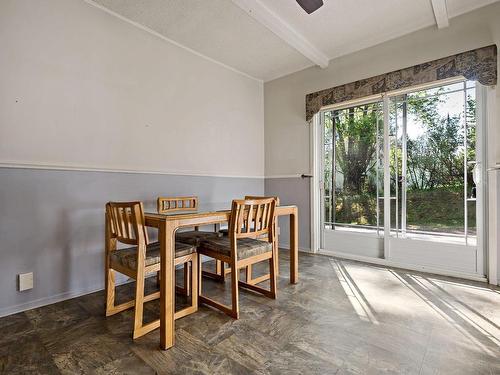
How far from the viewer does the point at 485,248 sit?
99.0 inches

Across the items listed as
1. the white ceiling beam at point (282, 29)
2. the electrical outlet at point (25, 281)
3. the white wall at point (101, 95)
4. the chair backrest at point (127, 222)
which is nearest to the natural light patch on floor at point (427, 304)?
the chair backrest at point (127, 222)

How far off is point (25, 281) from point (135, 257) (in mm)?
1018

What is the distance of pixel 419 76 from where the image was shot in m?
2.76

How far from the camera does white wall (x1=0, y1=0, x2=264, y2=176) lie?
6.51 feet

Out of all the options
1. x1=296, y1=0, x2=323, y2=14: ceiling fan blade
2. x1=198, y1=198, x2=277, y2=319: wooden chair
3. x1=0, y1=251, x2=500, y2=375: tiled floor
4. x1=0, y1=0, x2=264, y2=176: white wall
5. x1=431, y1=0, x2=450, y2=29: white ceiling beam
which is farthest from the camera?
x1=431, y1=0, x2=450, y2=29: white ceiling beam

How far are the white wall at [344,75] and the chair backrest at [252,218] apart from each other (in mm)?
1692

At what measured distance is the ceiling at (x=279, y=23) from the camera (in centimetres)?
244

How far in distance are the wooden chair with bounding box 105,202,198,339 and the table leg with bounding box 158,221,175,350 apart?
16 centimetres

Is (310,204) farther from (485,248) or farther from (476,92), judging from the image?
(476,92)

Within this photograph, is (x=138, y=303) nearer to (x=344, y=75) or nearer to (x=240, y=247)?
(x=240, y=247)

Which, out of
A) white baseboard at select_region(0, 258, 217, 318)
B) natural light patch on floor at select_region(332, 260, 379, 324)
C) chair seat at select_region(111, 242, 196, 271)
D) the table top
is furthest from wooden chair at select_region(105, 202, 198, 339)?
natural light patch on floor at select_region(332, 260, 379, 324)

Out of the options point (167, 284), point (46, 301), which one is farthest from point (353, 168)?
point (46, 301)

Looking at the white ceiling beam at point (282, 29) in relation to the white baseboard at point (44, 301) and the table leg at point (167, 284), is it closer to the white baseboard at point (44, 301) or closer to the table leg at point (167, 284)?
the table leg at point (167, 284)

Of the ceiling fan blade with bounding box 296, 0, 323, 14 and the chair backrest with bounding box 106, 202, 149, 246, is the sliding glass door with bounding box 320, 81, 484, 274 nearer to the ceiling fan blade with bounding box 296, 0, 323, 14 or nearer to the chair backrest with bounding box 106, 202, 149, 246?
the ceiling fan blade with bounding box 296, 0, 323, 14
